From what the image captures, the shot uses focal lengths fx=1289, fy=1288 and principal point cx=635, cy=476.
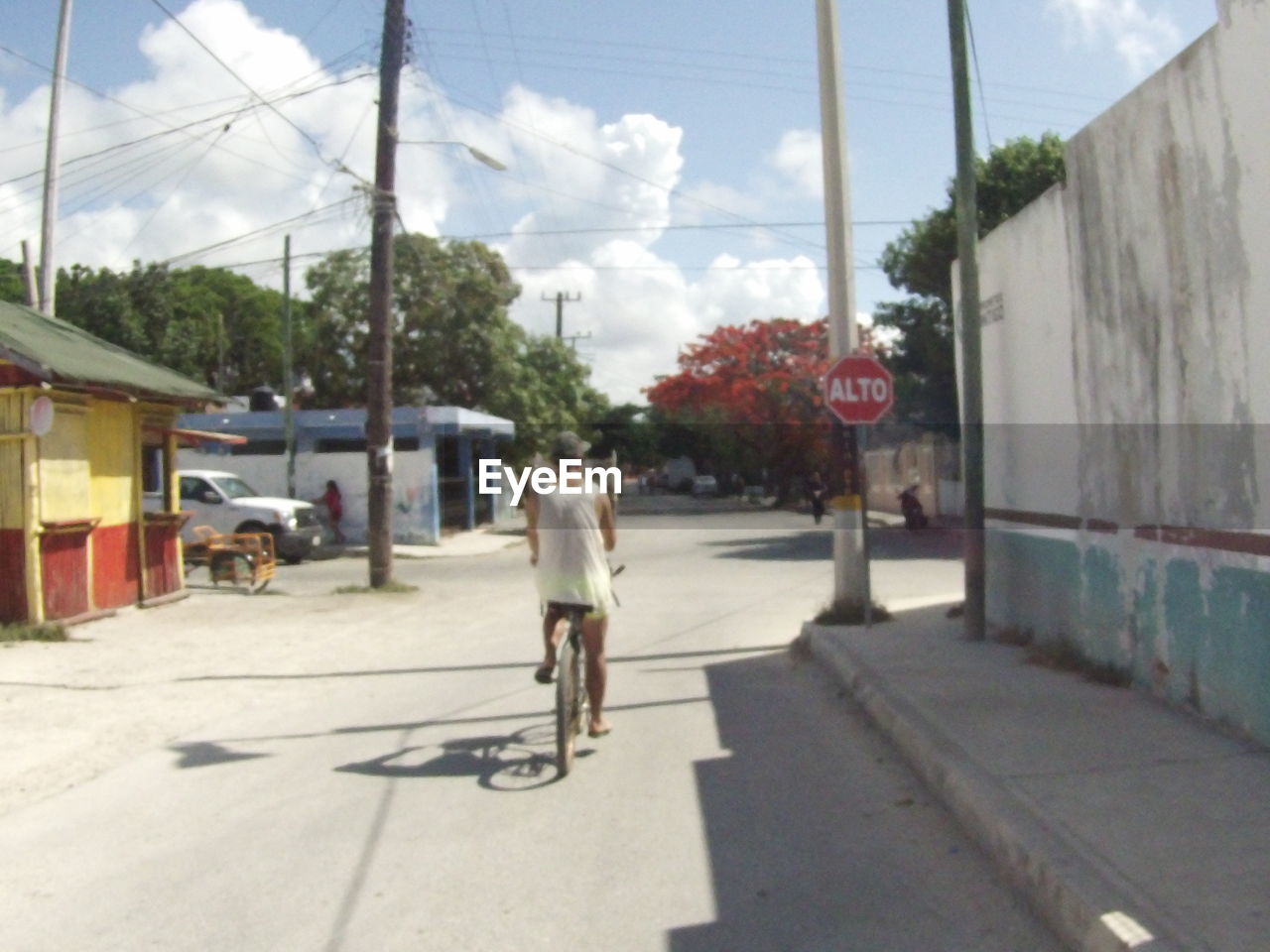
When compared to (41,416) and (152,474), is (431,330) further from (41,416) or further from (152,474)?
Result: (41,416)

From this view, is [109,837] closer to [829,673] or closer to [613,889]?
[613,889]

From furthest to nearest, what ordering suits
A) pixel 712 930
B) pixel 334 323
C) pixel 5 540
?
1. pixel 334 323
2. pixel 5 540
3. pixel 712 930

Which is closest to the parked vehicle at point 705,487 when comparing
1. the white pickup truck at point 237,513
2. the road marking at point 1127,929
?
the white pickup truck at point 237,513

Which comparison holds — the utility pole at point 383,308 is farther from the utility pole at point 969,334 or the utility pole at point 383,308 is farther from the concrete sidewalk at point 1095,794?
the concrete sidewalk at point 1095,794

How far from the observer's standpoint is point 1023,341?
11.0m

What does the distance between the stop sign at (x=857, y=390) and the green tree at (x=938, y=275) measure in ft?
40.7

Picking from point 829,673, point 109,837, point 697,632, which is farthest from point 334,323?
point 109,837

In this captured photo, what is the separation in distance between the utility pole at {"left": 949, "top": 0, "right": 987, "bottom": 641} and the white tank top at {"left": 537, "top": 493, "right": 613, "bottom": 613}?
466 cm

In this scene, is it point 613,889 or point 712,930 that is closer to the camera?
point 712,930

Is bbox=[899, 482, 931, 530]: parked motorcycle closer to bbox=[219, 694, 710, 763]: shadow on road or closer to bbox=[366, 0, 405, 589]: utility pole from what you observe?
bbox=[366, 0, 405, 589]: utility pole

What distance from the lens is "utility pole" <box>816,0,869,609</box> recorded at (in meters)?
13.0

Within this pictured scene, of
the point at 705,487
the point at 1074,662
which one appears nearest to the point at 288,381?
the point at 1074,662

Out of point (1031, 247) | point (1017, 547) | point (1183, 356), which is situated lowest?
point (1017, 547)

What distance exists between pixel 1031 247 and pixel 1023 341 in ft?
2.68
